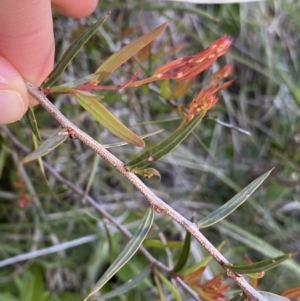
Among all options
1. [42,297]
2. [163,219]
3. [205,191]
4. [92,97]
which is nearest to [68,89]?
[92,97]

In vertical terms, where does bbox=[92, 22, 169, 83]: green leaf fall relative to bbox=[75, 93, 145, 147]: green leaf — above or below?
above

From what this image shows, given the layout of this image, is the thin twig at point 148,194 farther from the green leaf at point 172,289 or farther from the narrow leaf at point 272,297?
the green leaf at point 172,289

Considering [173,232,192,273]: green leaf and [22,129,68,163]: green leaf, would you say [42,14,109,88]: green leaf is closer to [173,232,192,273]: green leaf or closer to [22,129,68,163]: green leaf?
[22,129,68,163]: green leaf

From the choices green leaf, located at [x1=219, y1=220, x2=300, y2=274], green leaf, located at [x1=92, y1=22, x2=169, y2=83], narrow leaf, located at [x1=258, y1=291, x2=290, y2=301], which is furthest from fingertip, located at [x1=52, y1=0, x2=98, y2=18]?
green leaf, located at [x1=219, y1=220, x2=300, y2=274]

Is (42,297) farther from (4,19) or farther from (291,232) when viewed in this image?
(291,232)

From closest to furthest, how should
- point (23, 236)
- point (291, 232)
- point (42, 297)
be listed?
point (42, 297) < point (23, 236) < point (291, 232)

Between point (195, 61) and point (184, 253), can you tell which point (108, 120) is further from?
point (184, 253)

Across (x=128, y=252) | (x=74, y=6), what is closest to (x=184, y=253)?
(x=128, y=252)

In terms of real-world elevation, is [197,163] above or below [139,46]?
below

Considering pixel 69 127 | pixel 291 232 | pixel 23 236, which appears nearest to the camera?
pixel 69 127
